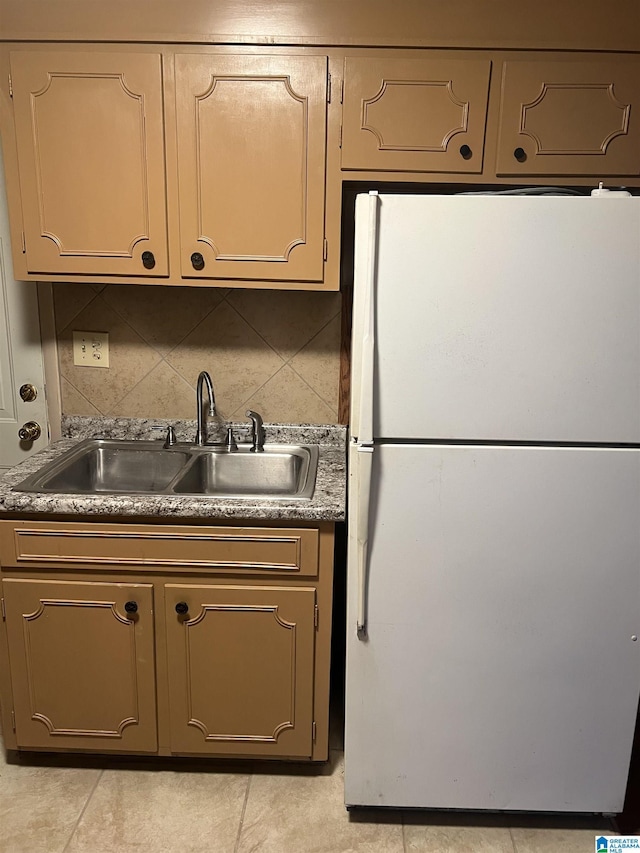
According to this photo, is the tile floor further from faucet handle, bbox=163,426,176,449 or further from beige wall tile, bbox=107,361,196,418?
beige wall tile, bbox=107,361,196,418

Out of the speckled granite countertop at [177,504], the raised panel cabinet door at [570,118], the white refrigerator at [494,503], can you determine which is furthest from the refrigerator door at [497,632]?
the raised panel cabinet door at [570,118]

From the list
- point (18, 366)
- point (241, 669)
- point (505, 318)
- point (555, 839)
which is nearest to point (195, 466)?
point (241, 669)

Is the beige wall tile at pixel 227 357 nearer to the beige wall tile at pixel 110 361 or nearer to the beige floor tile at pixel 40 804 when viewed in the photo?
the beige wall tile at pixel 110 361

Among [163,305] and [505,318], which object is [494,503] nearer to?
[505,318]

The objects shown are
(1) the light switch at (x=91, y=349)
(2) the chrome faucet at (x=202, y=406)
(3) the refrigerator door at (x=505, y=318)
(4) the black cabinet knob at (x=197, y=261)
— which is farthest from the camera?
(1) the light switch at (x=91, y=349)

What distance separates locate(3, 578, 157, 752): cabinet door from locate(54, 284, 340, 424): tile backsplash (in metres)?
0.71

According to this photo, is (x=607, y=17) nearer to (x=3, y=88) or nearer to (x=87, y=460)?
(x=3, y=88)

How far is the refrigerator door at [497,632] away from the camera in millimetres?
1508

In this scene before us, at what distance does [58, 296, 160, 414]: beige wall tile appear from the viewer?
7.16 feet

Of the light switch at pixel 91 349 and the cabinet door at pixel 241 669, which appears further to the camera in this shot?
the light switch at pixel 91 349

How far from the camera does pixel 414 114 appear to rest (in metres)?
1.72

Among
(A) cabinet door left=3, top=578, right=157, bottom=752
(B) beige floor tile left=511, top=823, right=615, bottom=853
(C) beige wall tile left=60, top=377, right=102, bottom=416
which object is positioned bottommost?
(B) beige floor tile left=511, top=823, right=615, bottom=853

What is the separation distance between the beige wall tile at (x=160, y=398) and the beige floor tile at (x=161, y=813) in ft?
3.69

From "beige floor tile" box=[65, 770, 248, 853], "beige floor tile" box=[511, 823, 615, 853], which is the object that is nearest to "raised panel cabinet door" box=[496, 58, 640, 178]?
"beige floor tile" box=[511, 823, 615, 853]
